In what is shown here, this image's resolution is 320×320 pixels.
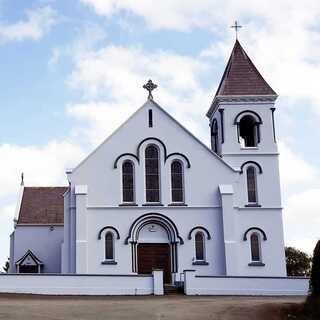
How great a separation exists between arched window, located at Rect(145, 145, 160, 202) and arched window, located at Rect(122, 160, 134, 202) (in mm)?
907


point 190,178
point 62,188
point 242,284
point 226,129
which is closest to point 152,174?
point 190,178

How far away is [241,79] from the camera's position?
4356 cm

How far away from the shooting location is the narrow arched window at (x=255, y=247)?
39.4 m

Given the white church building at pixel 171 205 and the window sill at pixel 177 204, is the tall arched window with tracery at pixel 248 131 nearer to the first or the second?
the white church building at pixel 171 205

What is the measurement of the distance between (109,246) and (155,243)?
2706mm

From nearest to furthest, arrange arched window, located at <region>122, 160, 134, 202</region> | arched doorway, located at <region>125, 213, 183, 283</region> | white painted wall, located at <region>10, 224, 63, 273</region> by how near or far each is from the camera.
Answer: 1. arched doorway, located at <region>125, 213, 183, 283</region>
2. arched window, located at <region>122, 160, 134, 202</region>
3. white painted wall, located at <region>10, 224, 63, 273</region>

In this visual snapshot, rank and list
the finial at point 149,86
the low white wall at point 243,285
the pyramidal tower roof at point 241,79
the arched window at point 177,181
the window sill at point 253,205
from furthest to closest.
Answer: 1. the pyramidal tower roof at point 241,79
2. the finial at point 149,86
3. the window sill at point 253,205
4. the arched window at point 177,181
5. the low white wall at point 243,285

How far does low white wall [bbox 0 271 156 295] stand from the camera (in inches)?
1313

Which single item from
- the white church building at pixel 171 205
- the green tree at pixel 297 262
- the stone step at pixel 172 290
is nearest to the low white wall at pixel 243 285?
the stone step at pixel 172 290

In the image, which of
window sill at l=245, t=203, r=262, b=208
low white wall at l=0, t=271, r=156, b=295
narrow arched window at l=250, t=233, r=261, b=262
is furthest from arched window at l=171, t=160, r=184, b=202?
low white wall at l=0, t=271, r=156, b=295

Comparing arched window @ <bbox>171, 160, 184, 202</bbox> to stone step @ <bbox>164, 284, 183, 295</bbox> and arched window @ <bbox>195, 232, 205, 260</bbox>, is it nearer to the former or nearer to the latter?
arched window @ <bbox>195, 232, 205, 260</bbox>

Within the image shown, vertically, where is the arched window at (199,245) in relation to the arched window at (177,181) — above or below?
below

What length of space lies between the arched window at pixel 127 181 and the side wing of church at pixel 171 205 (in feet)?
0.20

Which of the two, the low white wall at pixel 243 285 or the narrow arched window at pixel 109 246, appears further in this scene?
the narrow arched window at pixel 109 246
